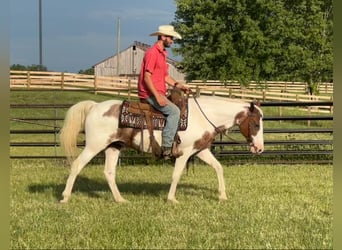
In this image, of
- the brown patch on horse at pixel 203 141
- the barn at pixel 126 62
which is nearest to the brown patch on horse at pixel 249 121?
the brown patch on horse at pixel 203 141

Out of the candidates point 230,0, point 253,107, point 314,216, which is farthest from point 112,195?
point 230,0

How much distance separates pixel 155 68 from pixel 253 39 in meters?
30.1

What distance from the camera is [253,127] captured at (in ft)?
22.1

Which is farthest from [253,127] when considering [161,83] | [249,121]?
[161,83]

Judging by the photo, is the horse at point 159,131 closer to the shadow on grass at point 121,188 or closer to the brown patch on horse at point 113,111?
the brown patch on horse at point 113,111

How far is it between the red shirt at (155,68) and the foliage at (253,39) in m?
28.9

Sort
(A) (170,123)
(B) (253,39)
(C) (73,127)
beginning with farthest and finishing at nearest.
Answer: (B) (253,39)
(C) (73,127)
(A) (170,123)

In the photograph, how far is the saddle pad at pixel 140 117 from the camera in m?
6.54

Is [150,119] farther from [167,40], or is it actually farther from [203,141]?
[167,40]

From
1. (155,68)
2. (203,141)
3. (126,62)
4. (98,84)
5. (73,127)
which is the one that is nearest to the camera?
(155,68)

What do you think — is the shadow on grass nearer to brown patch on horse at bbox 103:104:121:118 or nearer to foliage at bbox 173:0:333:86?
brown patch on horse at bbox 103:104:121:118

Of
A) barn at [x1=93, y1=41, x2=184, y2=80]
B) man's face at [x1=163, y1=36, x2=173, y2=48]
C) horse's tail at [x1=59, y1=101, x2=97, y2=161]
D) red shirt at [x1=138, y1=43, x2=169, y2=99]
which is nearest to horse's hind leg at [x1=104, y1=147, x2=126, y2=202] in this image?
horse's tail at [x1=59, y1=101, x2=97, y2=161]

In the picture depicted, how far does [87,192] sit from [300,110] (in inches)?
941

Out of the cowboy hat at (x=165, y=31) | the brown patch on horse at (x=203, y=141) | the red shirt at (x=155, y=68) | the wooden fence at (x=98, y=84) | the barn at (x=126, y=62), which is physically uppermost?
the cowboy hat at (x=165, y=31)
